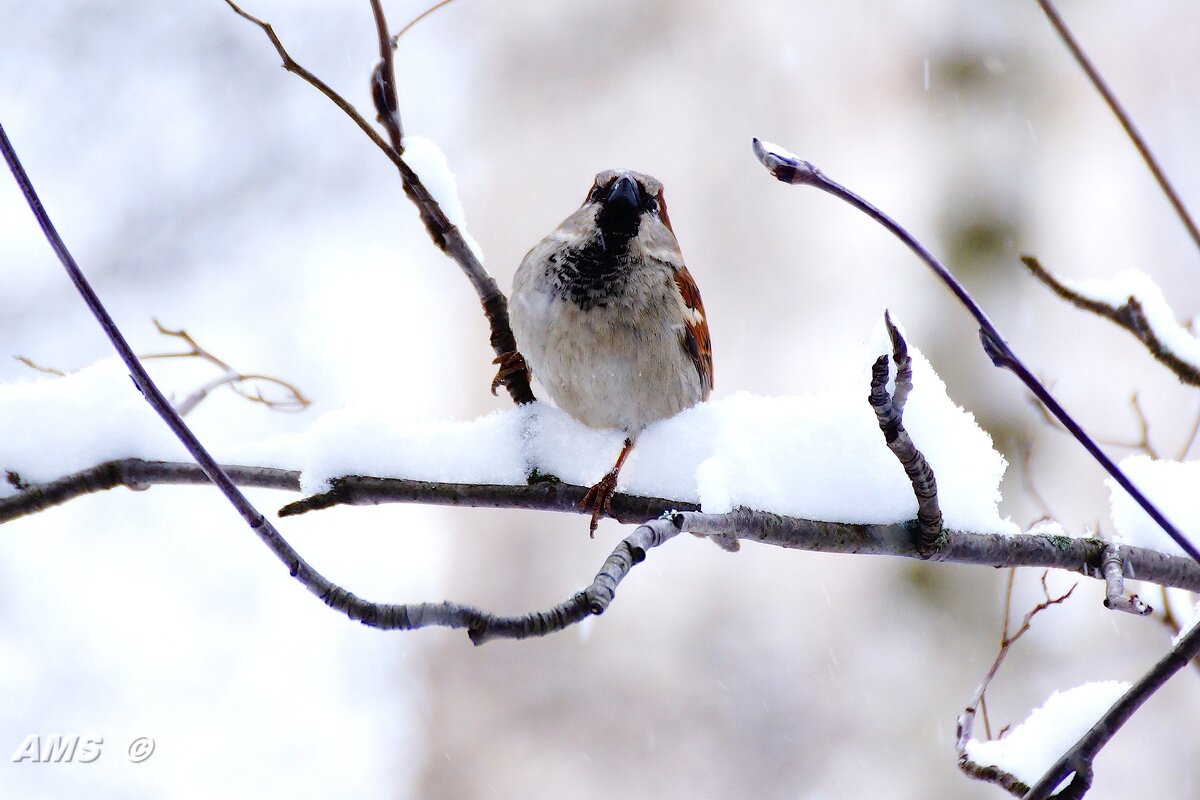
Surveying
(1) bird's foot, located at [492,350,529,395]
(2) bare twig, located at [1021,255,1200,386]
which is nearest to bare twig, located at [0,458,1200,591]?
(2) bare twig, located at [1021,255,1200,386]

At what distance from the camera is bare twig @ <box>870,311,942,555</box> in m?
1.07

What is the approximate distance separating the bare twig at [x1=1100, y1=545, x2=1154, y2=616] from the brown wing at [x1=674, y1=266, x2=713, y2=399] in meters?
1.22

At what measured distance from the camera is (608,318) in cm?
240

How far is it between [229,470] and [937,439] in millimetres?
1293

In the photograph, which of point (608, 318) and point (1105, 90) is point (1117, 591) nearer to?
point (1105, 90)

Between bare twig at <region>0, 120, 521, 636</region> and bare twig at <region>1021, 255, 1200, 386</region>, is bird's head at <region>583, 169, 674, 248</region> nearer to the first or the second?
bare twig at <region>1021, 255, 1200, 386</region>

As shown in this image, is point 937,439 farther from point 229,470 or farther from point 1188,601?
point 229,470

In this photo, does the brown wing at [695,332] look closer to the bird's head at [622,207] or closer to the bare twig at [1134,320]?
the bird's head at [622,207]

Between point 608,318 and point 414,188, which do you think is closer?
point 414,188

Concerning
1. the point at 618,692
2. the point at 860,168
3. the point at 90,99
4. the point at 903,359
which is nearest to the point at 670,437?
the point at 903,359

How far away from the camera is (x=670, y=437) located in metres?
1.86
